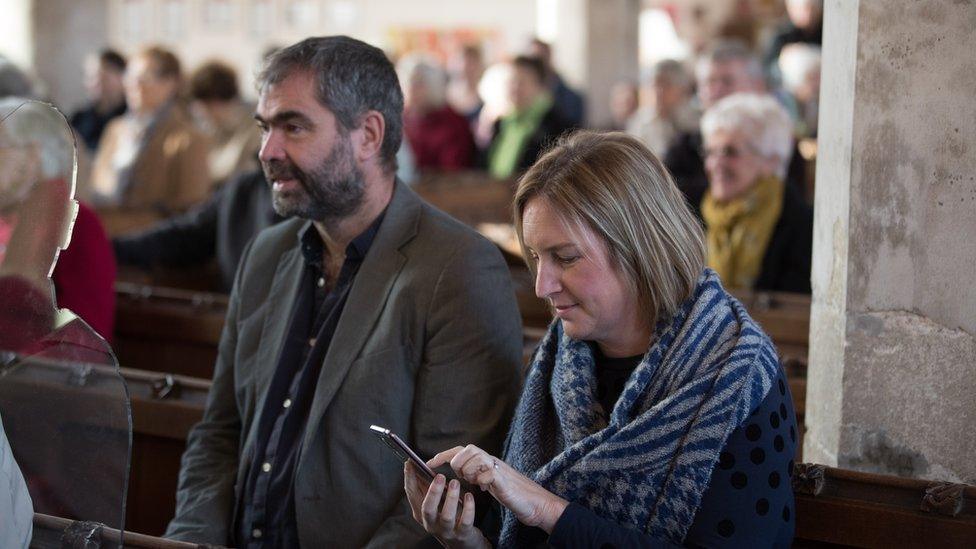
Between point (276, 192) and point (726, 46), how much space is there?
13.6ft

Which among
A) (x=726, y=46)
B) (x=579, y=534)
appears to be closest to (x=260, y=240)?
(x=579, y=534)

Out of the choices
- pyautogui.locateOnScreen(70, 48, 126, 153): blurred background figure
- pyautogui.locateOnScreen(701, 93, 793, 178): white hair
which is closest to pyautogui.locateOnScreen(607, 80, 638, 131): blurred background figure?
pyautogui.locateOnScreen(70, 48, 126, 153): blurred background figure

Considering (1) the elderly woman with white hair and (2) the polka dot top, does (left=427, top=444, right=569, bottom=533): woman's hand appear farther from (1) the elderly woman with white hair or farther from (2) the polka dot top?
(1) the elderly woman with white hair

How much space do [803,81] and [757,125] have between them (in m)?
3.75

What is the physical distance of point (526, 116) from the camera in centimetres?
819

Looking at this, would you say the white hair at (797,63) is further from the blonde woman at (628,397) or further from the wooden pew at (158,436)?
the blonde woman at (628,397)

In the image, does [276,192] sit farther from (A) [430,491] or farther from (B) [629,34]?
(B) [629,34]

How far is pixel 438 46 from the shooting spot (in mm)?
20141

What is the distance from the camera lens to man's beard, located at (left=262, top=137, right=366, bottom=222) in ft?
8.48

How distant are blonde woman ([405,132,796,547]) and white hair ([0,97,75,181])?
0.71m

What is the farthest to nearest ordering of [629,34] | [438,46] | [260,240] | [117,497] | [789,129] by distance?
[438,46] → [629,34] → [789,129] → [260,240] → [117,497]

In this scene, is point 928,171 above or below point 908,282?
above

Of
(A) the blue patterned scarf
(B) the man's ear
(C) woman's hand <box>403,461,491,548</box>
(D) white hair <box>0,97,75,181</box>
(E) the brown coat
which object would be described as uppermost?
(D) white hair <box>0,97,75,181</box>

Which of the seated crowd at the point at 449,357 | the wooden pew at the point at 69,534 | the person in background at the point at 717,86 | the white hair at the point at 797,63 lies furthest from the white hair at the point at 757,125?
the white hair at the point at 797,63
